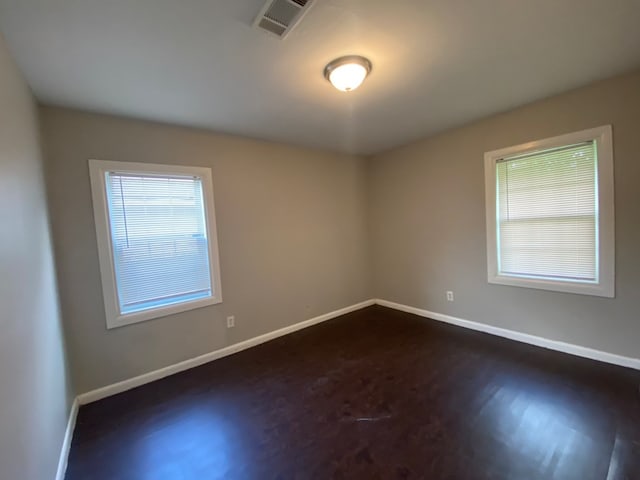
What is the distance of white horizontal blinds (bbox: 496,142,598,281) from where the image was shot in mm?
2623

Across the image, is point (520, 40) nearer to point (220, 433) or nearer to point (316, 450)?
point (316, 450)

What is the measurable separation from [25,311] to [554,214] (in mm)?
4139

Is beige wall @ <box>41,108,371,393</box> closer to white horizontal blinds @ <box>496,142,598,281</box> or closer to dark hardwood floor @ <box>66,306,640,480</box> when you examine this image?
dark hardwood floor @ <box>66,306,640,480</box>

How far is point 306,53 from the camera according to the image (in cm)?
181

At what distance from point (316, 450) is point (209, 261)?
6.78ft

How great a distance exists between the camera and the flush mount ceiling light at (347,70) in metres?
1.88

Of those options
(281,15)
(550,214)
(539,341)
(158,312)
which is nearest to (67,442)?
(158,312)

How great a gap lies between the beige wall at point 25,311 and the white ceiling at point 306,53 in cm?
33

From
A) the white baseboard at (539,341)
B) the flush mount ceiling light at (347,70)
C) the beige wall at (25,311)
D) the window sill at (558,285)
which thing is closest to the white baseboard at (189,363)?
the beige wall at (25,311)

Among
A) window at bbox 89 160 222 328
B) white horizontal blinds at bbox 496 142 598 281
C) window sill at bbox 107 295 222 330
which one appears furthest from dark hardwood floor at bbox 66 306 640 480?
white horizontal blinds at bbox 496 142 598 281

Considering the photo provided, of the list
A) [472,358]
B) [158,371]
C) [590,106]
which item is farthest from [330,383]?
[590,106]

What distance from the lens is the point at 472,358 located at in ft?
9.24

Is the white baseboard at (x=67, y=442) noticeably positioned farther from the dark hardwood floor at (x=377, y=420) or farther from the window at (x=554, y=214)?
the window at (x=554, y=214)

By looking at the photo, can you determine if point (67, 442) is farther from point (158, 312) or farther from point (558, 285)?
point (558, 285)
